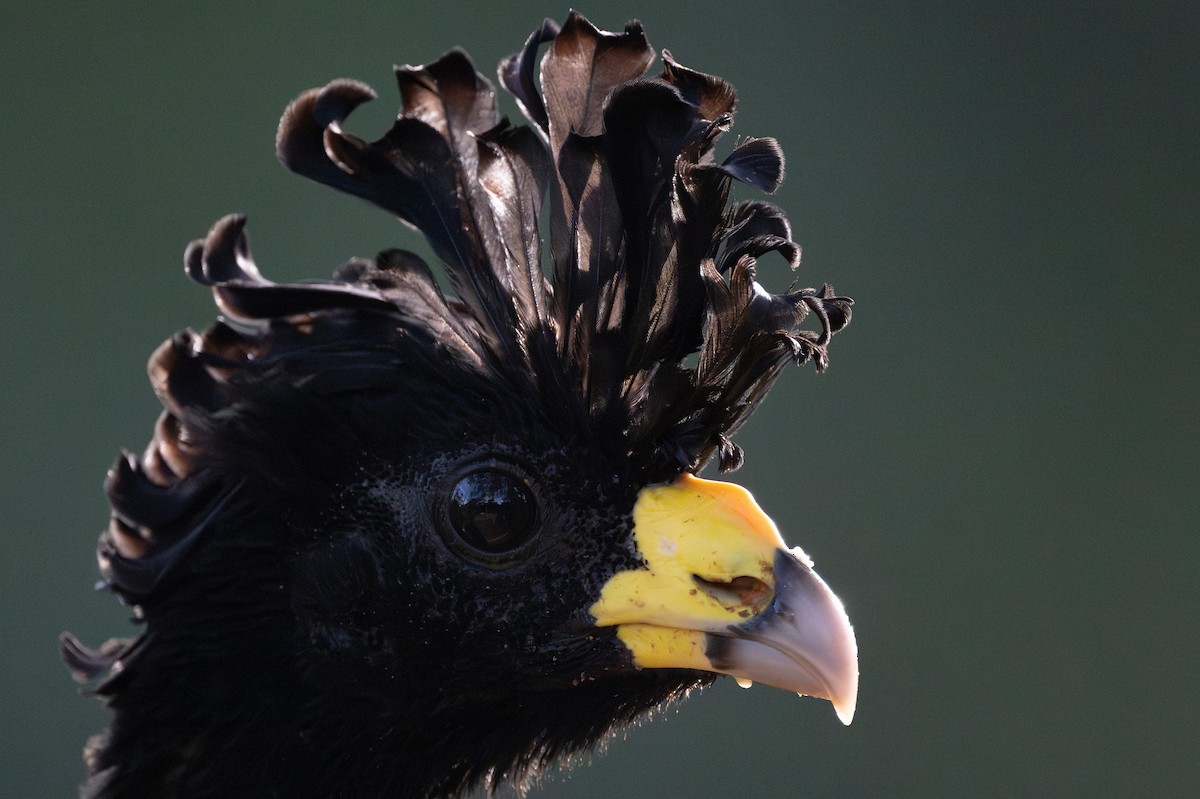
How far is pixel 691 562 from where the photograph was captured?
6.95 ft

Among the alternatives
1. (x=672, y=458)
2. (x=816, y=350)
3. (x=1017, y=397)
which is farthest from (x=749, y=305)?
(x=1017, y=397)

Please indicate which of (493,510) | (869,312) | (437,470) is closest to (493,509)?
(493,510)

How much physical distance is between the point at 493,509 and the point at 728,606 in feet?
1.37

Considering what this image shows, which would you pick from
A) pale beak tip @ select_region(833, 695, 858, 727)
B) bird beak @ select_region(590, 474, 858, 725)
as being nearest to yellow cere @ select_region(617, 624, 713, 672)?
bird beak @ select_region(590, 474, 858, 725)

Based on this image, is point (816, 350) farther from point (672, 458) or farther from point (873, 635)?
point (873, 635)

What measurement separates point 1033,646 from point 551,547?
499 cm

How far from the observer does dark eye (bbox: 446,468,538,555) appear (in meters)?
2.18

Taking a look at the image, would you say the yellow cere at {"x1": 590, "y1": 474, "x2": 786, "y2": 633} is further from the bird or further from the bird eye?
the bird eye

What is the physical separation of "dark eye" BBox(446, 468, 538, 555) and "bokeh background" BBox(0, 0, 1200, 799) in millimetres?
4034

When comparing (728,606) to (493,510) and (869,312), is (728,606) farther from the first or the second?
(869,312)

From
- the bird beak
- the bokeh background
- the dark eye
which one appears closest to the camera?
the bird beak

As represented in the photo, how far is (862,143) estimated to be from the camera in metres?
6.54

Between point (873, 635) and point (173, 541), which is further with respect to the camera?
point (873, 635)

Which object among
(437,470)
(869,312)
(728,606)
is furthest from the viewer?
(869,312)
